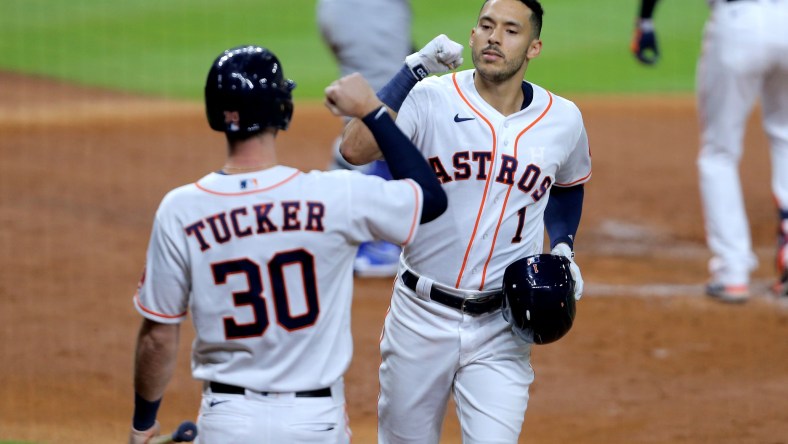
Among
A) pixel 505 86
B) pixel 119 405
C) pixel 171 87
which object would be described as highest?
pixel 505 86

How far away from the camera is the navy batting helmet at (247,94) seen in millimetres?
3172

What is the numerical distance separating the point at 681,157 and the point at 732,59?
15.3 feet

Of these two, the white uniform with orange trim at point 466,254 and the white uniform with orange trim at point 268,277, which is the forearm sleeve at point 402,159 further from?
the white uniform with orange trim at point 466,254

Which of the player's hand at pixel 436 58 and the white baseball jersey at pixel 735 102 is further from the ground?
the player's hand at pixel 436 58

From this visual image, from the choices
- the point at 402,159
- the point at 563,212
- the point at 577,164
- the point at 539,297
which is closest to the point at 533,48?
the point at 577,164

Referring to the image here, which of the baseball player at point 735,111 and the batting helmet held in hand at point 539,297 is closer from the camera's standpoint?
the batting helmet held in hand at point 539,297

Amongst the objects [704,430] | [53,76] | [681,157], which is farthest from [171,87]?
[704,430]

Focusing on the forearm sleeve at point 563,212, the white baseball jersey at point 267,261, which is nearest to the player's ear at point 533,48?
the forearm sleeve at point 563,212

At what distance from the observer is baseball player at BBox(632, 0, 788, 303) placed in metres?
6.92

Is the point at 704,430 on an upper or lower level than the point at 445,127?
lower

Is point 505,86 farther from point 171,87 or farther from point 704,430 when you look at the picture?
point 171,87

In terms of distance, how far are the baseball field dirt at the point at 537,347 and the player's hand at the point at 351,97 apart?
2.39 m

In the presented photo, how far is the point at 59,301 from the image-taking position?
7086 millimetres

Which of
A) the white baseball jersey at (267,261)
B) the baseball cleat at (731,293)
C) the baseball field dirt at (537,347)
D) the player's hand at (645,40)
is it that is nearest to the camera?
the white baseball jersey at (267,261)
